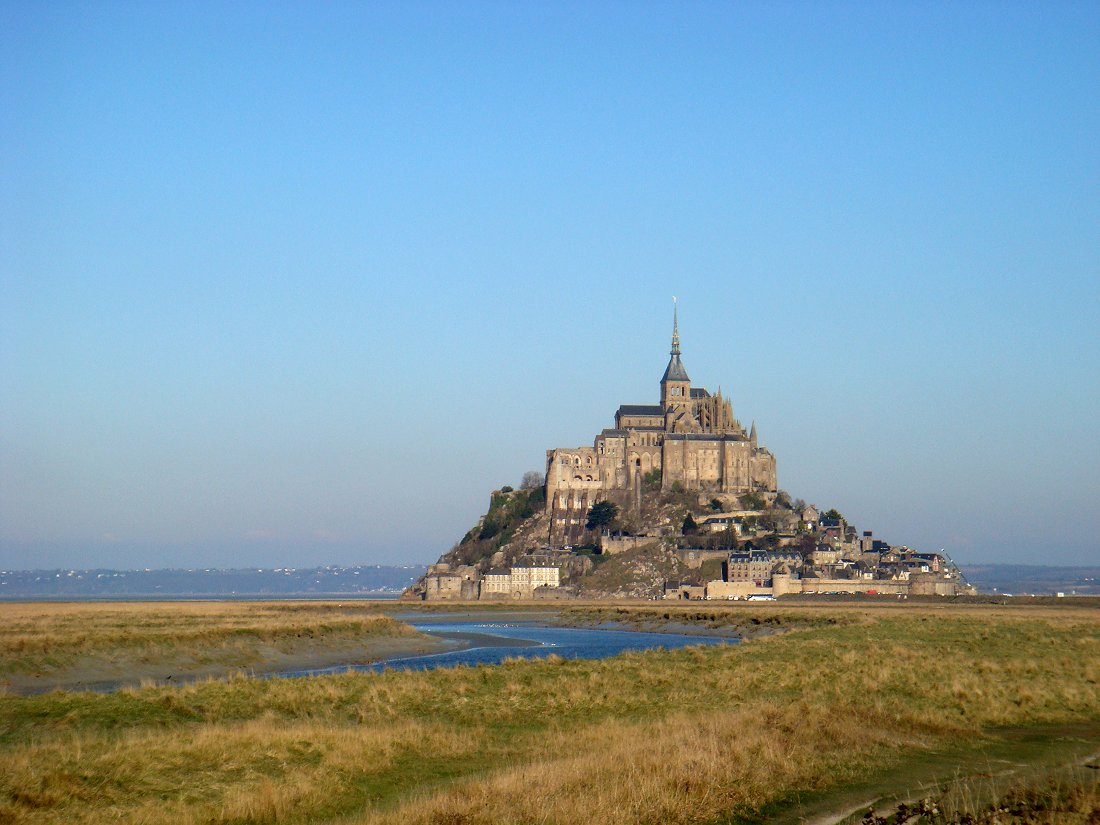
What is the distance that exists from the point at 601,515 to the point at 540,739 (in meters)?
128

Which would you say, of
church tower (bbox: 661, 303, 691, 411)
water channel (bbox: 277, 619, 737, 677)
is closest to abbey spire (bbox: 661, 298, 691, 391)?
church tower (bbox: 661, 303, 691, 411)

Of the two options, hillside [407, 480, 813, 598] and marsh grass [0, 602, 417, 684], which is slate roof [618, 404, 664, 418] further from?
marsh grass [0, 602, 417, 684]

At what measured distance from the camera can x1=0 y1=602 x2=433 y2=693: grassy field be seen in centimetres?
3784

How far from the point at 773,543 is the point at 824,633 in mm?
91809

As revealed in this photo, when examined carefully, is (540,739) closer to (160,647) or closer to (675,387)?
(160,647)

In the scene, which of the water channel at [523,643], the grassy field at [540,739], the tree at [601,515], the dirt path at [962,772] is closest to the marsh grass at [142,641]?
the water channel at [523,643]

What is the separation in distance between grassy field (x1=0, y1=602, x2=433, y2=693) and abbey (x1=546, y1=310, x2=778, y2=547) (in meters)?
92.1

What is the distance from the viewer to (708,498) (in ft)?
498

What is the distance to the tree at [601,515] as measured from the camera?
489 feet

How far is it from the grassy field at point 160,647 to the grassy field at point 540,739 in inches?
400

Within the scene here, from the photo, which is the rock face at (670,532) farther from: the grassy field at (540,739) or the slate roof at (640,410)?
the grassy field at (540,739)

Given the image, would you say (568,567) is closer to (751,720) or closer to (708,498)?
(708,498)

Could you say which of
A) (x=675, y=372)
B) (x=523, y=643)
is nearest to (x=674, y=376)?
(x=675, y=372)

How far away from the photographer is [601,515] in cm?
14938
